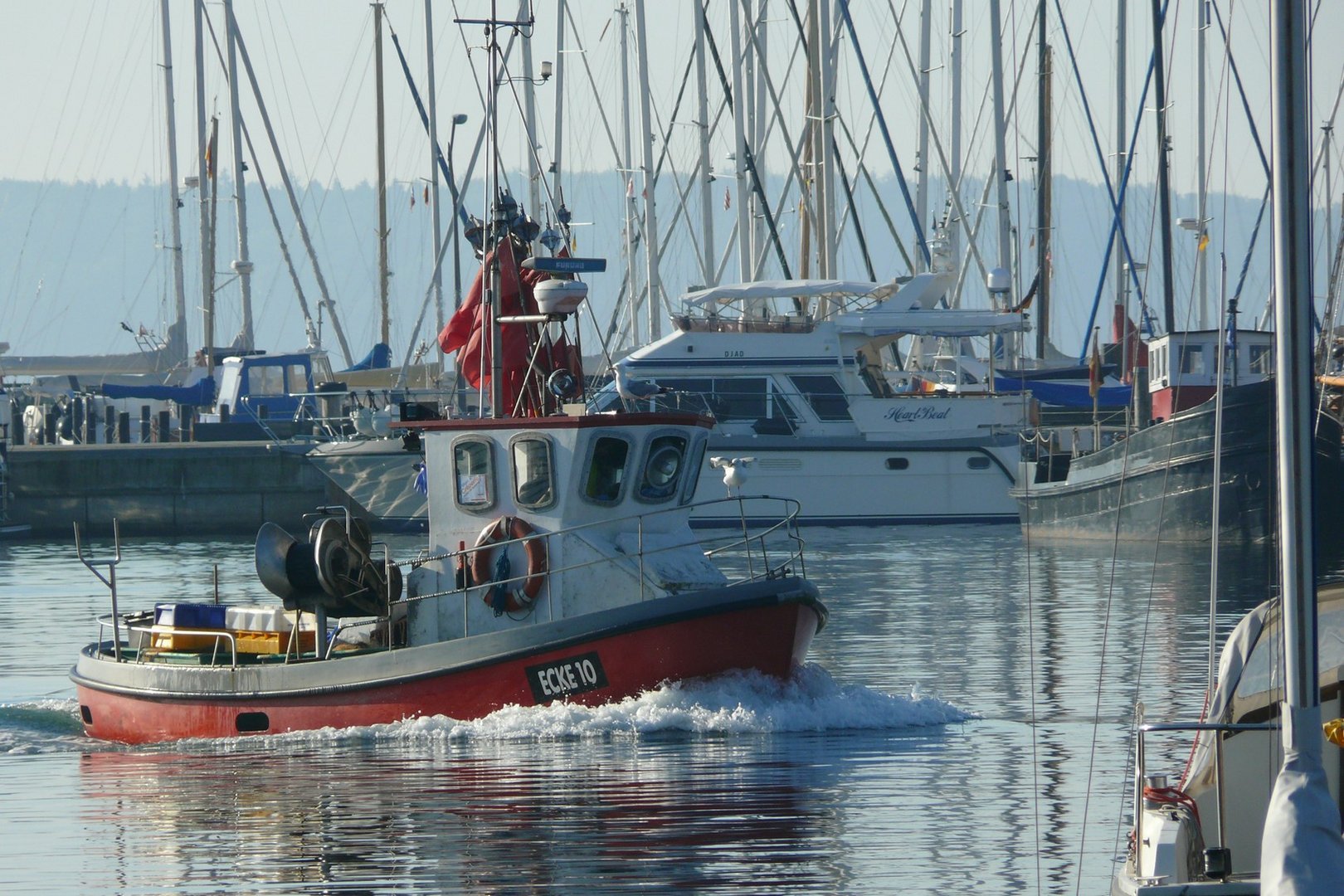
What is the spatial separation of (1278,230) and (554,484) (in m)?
10.6

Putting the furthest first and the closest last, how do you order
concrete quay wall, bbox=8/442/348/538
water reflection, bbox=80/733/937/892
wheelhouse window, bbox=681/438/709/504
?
concrete quay wall, bbox=8/442/348/538
wheelhouse window, bbox=681/438/709/504
water reflection, bbox=80/733/937/892

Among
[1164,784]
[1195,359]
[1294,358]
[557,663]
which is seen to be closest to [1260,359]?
[1195,359]

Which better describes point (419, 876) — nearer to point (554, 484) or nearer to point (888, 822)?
point (888, 822)

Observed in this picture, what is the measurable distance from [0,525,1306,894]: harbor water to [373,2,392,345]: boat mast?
110ft

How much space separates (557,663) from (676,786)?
2.39 metres

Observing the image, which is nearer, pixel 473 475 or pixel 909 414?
pixel 473 475

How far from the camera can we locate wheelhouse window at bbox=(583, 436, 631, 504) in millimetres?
16703

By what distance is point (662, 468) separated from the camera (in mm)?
17047

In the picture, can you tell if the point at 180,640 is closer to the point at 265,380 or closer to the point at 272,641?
the point at 272,641

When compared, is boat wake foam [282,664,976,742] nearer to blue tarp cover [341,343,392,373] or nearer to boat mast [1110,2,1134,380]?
boat mast [1110,2,1134,380]

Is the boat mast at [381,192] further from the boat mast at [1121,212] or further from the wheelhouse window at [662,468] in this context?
the wheelhouse window at [662,468]

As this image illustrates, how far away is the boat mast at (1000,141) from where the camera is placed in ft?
156

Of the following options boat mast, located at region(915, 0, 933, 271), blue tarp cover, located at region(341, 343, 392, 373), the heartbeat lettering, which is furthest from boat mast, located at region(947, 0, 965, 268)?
blue tarp cover, located at region(341, 343, 392, 373)

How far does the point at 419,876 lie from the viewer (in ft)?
36.6
